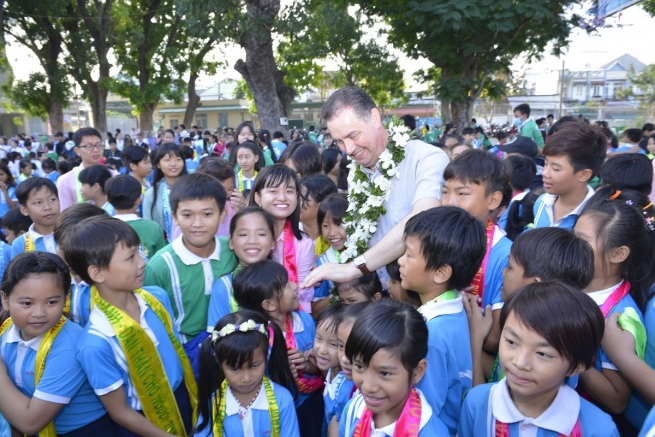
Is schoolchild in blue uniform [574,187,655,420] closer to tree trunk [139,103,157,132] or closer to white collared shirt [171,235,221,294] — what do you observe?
white collared shirt [171,235,221,294]

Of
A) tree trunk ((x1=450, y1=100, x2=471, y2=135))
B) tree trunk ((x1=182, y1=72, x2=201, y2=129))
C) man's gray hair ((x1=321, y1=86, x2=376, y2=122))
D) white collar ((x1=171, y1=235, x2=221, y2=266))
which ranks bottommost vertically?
white collar ((x1=171, y1=235, x2=221, y2=266))

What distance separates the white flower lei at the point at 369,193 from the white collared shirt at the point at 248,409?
3.87ft

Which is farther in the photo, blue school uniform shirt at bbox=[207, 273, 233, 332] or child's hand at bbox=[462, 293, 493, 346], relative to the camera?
blue school uniform shirt at bbox=[207, 273, 233, 332]

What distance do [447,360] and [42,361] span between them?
1.85m

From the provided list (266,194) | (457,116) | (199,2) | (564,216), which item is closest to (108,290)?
(266,194)

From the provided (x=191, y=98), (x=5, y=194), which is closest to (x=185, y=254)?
(x=5, y=194)

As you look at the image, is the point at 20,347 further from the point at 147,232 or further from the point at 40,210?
the point at 40,210

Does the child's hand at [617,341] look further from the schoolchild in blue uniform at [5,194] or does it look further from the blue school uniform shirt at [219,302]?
the schoolchild in blue uniform at [5,194]

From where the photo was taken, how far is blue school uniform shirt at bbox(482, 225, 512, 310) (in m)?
2.46

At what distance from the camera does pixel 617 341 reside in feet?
6.42

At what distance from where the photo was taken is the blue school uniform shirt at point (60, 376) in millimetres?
2174

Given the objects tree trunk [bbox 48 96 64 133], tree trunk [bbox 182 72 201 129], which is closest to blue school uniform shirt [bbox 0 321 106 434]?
tree trunk [bbox 48 96 64 133]

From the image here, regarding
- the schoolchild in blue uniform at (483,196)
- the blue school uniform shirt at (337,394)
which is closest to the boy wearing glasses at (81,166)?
the blue school uniform shirt at (337,394)

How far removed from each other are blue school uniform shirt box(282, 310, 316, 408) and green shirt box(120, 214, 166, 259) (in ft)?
5.32
